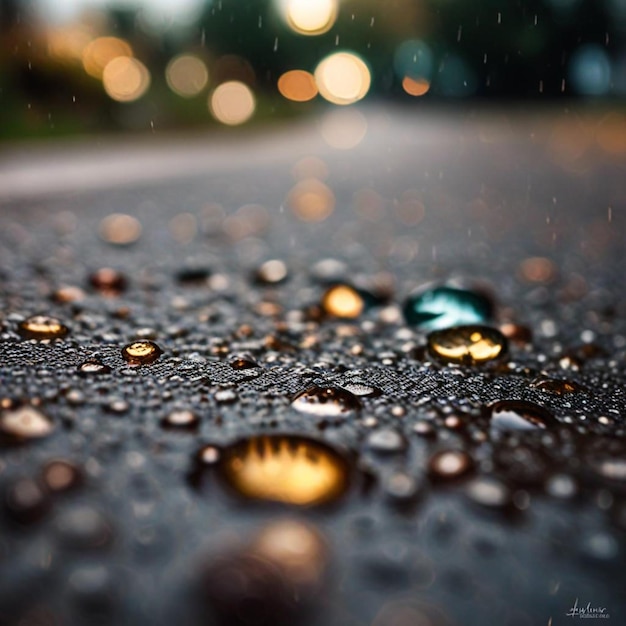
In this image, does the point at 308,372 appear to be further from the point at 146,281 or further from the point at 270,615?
the point at 146,281

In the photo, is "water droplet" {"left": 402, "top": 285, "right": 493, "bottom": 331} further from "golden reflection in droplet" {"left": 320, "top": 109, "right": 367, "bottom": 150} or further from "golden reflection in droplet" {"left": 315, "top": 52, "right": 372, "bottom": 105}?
"golden reflection in droplet" {"left": 315, "top": 52, "right": 372, "bottom": 105}

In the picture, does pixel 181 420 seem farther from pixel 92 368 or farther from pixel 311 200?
pixel 311 200

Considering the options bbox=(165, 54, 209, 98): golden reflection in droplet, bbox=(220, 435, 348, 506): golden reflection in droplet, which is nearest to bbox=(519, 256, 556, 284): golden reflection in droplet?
bbox=(220, 435, 348, 506): golden reflection in droplet

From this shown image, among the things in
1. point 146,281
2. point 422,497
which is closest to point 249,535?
point 422,497

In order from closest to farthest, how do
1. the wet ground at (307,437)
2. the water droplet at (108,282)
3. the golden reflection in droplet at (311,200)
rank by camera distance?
the wet ground at (307,437), the water droplet at (108,282), the golden reflection in droplet at (311,200)

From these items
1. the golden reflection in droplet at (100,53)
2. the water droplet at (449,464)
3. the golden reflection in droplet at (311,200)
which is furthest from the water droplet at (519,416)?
the golden reflection in droplet at (100,53)

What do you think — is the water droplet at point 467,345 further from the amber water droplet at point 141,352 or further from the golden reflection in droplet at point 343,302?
the amber water droplet at point 141,352
